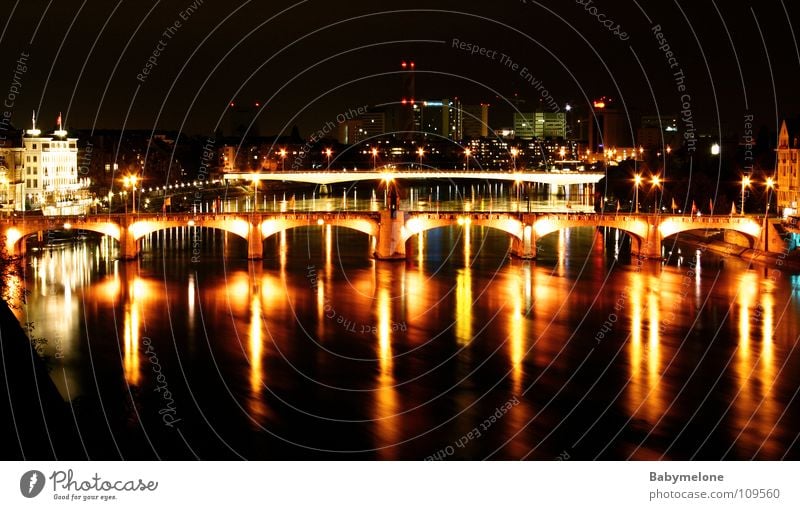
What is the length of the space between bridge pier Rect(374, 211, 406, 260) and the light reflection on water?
2.24 ft

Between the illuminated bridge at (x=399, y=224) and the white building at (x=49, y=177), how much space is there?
32.2 ft

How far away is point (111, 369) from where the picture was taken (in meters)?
16.7

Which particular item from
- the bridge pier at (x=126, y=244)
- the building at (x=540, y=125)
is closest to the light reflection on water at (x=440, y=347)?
the bridge pier at (x=126, y=244)

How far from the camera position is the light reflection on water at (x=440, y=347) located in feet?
45.2

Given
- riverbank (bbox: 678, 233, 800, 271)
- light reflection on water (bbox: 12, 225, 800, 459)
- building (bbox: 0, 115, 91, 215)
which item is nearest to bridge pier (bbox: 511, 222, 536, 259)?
light reflection on water (bbox: 12, 225, 800, 459)

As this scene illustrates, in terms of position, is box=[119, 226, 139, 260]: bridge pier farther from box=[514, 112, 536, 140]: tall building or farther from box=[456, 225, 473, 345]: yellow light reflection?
box=[514, 112, 536, 140]: tall building

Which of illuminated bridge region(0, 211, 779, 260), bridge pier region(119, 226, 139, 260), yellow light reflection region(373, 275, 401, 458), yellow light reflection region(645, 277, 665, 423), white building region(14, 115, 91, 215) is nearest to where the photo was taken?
yellow light reflection region(373, 275, 401, 458)

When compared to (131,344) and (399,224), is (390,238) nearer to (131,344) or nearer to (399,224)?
(399,224)

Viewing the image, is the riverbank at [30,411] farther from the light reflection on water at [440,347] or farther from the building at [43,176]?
the building at [43,176]

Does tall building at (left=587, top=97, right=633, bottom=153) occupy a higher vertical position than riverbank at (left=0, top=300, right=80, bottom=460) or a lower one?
higher

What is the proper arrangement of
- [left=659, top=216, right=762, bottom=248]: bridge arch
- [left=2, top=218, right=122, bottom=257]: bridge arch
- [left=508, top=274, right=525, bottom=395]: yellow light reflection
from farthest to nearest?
[left=659, top=216, right=762, bottom=248]: bridge arch, [left=2, top=218, right=122, bottom=257]: bridge arch, [left=508, top=274, right=525, bottom=395]: yellow light reflection

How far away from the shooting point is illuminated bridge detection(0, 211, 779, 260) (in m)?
29.7

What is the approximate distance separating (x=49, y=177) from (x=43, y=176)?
45cm

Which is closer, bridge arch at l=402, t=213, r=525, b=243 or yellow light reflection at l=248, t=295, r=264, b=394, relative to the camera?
yellow light reflection at l=248, t=295, r=264, b=394
